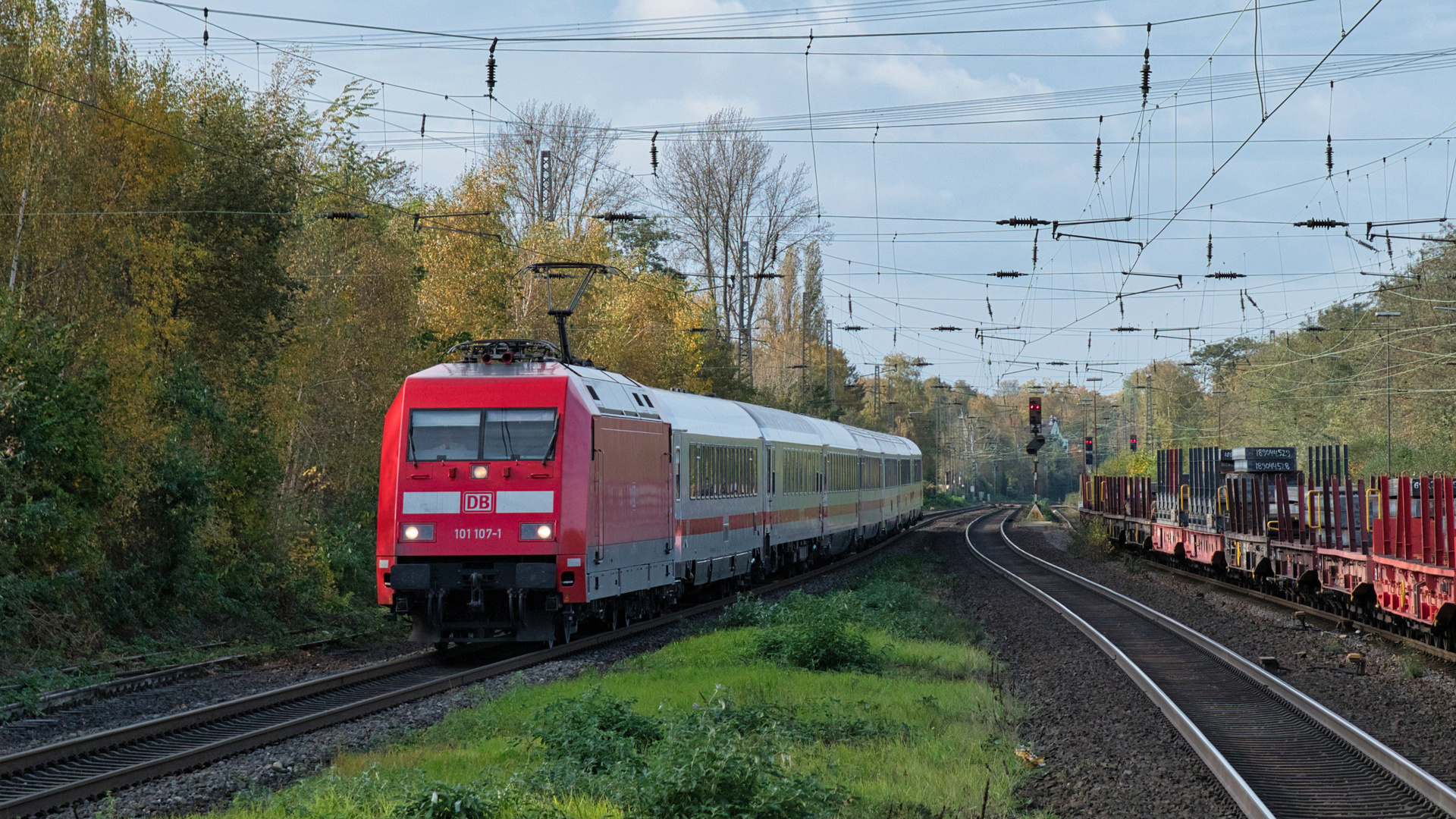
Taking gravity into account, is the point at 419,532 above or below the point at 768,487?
below

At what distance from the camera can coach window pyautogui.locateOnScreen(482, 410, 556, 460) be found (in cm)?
1523

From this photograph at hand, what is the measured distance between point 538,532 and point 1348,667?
9.57 m

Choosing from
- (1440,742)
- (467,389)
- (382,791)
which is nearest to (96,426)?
(467,389)

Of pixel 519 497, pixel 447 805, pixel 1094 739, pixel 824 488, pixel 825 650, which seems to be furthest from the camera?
pixel 824 488

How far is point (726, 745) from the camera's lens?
7.91m

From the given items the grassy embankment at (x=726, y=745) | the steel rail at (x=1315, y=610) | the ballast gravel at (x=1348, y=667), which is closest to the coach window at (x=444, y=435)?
the grassy embankment at (x=726, y=745)

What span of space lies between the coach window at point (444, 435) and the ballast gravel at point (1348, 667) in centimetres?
947

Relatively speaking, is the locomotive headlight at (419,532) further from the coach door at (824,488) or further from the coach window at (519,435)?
the coach door at (824,488)

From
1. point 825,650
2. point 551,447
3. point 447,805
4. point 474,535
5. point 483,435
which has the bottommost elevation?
point 825,650

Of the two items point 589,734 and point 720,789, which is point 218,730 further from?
point 720,789

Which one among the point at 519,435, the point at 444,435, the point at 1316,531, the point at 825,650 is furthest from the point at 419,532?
the point at 1316,531

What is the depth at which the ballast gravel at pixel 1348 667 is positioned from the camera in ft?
35.8

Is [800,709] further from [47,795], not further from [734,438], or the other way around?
[734,438]

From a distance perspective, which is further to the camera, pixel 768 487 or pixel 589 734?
pixel 768 487
